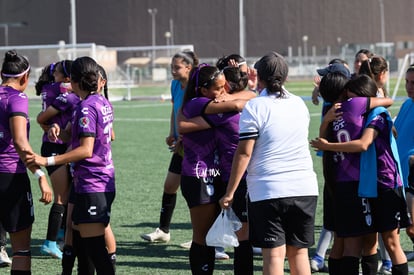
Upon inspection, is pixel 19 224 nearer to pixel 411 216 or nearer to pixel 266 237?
pixel 266 237

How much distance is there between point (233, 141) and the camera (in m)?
6.55

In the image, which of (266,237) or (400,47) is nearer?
(266,237)

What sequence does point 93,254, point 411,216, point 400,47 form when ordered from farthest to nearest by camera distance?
point 400,47
point 411,216
point 93,254

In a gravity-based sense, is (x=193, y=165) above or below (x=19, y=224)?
above

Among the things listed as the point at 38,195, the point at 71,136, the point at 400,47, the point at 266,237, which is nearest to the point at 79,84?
the point at 71,136

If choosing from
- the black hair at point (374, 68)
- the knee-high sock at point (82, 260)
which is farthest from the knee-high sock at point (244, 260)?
the black hair at point (374, 68)

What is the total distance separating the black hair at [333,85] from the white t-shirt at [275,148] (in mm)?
732

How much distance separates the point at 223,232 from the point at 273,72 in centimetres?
120

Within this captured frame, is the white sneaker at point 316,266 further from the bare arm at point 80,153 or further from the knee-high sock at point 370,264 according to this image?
the bare arm at point 80,153

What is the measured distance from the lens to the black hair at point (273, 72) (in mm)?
5633

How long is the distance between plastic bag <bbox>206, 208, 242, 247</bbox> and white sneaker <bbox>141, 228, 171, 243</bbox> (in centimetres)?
303

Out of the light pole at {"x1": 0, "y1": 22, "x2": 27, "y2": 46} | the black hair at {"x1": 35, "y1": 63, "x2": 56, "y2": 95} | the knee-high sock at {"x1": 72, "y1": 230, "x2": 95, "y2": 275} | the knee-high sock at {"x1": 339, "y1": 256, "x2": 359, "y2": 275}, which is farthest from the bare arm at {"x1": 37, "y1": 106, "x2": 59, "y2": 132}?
the light pole at {"x1": 0, "y1": 22, "x2": 27, "y2": 46}

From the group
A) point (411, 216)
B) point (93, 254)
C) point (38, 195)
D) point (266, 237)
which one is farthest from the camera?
point (38, 195)

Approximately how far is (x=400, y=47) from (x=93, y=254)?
273ft
